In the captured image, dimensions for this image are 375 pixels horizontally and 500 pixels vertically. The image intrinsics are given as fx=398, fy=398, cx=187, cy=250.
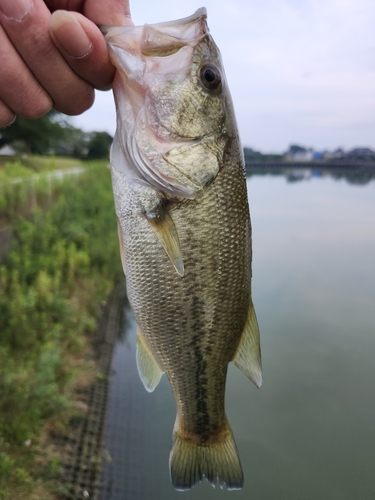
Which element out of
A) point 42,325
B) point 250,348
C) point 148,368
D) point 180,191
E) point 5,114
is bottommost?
point 42,325

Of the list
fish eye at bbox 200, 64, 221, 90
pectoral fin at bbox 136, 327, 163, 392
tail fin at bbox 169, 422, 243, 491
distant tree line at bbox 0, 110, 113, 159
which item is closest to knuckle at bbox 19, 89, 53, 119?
fish eye at bbox 200, 64, 221, 90

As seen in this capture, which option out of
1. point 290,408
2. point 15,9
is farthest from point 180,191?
point 290,408

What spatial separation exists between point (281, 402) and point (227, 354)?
17.6 feet

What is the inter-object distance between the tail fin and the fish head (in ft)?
4.10

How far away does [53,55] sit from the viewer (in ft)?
4.25

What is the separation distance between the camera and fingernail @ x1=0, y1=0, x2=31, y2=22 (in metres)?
1.15

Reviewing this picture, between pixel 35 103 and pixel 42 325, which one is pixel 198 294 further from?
pixel 42 325

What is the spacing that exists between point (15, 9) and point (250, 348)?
157cm

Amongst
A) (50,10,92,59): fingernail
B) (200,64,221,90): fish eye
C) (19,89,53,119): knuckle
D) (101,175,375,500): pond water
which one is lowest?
(101,175,375,500): pond water

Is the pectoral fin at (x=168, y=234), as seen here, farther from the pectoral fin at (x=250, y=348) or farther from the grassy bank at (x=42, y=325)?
the grassy bank at (x=42, y=325)

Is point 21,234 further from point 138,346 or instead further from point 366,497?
point 366,497

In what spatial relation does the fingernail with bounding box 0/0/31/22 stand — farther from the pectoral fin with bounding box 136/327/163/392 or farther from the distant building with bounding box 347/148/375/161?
the distant building with bounding box 347/148/375/161

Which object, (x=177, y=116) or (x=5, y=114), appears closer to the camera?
(x=5, y=114)

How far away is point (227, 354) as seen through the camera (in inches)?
74.0
